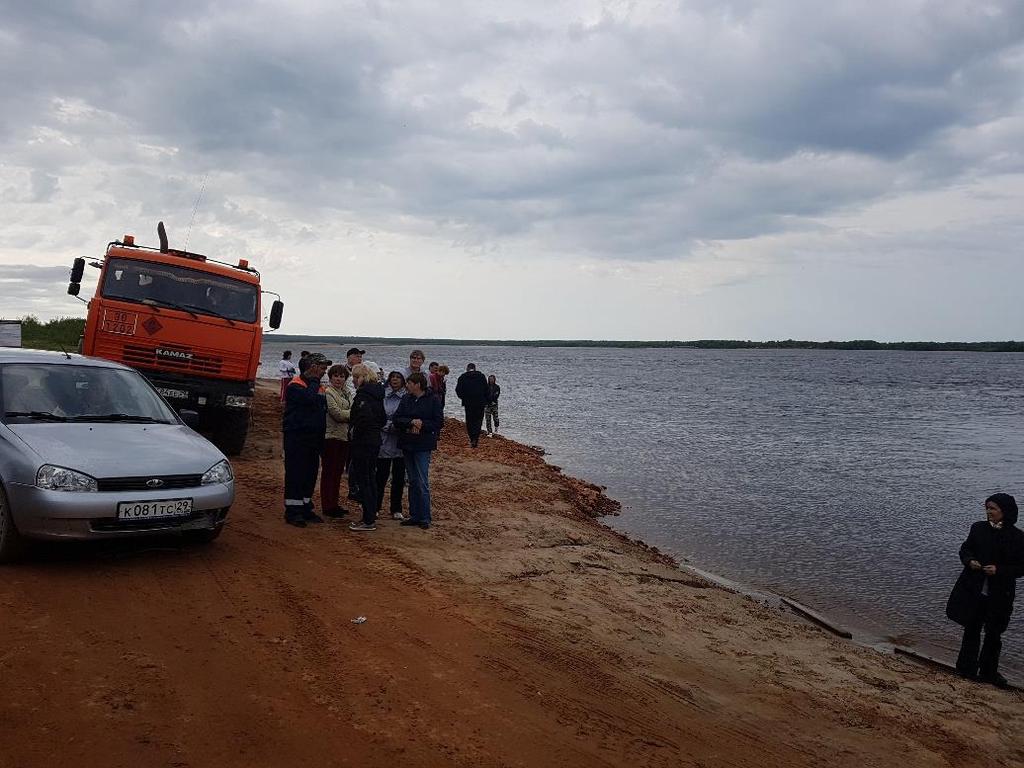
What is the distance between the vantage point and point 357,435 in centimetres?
844

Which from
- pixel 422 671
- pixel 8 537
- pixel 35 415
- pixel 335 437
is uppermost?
pixel 35 415

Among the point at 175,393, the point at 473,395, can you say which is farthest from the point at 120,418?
the point at 473,395

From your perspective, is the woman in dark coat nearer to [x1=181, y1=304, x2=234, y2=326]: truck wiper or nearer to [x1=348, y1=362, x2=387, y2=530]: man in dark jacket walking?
[x1=348, y1=362, x2=387, y2=530]: man in dark jacket walking

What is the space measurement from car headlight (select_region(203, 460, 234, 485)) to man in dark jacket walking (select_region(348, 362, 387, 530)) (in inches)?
65.8

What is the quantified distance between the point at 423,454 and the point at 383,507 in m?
1.87

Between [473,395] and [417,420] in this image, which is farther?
[473,395]

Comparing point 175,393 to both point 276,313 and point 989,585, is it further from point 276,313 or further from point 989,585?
point 989,585

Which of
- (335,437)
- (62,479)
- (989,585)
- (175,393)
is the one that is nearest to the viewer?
(62,479)

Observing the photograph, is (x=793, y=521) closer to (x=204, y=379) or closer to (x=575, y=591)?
(x=575, y=591)

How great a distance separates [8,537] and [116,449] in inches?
37.6

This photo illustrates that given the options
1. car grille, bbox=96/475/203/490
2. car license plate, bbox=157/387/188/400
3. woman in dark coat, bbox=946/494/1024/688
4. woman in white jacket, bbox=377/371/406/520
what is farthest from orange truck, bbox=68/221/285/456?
woman in dark coat, bbox=946/494/1024/688

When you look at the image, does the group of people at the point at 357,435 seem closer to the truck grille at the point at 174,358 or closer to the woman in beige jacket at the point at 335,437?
the woman in beige jacket at the point at 335,437

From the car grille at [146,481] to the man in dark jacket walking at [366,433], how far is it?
2072 millimetres

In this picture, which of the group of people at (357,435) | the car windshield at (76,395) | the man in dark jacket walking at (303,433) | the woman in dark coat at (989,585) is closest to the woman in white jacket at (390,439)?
the group of people at (357,435)
